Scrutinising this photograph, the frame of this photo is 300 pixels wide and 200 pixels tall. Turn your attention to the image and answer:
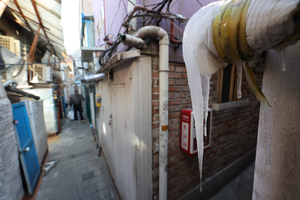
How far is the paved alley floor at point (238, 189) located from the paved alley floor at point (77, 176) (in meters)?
2.65

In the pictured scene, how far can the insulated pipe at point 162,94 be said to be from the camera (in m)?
1.71

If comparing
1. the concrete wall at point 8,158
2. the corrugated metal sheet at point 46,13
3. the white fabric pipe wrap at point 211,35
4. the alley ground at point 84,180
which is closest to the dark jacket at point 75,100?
the alley ground at point 84,180

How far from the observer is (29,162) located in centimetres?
315

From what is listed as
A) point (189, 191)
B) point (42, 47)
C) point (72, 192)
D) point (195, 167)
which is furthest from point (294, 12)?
point (42, 47)

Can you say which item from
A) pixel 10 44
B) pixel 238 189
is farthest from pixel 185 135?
pixel 10 44

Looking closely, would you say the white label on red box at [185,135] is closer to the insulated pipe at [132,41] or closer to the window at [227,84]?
the window at [227,84]

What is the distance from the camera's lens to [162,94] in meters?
1.91

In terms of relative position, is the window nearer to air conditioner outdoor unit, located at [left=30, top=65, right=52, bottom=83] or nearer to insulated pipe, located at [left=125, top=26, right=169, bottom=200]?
insulated pipe, located at [left=125, top=26, right=169, bottom=200]

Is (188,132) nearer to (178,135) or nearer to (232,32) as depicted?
(178,135)

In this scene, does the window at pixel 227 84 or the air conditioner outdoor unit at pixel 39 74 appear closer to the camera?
the window at pixel 227 84

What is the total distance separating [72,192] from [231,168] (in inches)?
168

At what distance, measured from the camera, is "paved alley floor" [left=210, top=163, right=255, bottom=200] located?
298cm

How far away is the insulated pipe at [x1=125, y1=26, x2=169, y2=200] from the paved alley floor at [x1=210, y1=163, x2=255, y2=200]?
1.96m

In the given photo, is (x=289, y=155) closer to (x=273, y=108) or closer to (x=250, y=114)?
(x=273, y=108)
